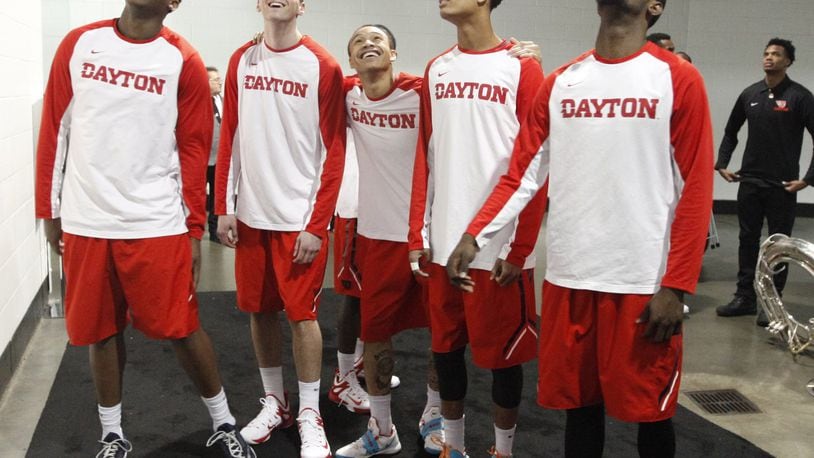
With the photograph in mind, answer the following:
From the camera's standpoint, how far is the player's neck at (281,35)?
2.52m

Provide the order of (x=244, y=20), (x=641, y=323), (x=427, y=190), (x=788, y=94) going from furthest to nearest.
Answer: (x=244, y=20), (x=788, y=94), (x=427, y=190), (x=641, y=323)

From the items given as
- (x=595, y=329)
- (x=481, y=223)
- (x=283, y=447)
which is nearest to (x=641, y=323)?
(x=595, y=329)

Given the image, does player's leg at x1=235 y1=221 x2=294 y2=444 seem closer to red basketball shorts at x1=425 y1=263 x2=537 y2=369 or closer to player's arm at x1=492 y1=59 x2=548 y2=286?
red basketball shorts at x1=425 y1=263 x2=537 y2=369

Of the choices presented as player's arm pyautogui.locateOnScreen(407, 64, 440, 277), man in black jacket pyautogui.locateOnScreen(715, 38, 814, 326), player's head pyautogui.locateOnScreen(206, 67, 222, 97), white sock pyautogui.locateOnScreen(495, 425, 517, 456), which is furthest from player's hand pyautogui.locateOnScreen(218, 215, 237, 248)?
player's head pyautogui.locateOnScreen(206, 67, 222, 97)

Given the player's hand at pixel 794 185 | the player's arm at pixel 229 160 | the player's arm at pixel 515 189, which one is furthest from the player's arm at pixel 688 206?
the player's hand at pixel 794 185

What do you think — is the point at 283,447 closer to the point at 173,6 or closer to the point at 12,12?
the point at 173,6

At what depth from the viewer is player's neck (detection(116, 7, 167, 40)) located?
2.23m

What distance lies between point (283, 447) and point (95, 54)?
A: 1456 mm

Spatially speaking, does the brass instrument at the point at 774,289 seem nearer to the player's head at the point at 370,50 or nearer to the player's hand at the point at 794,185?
the player's hand at the point at 794,185

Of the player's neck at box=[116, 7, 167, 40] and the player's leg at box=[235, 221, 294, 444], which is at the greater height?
the player's neck at box=[116, 7, 167, 40]

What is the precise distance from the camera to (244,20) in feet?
24.9

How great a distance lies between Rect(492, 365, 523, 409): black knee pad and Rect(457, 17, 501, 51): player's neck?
3.18 feet

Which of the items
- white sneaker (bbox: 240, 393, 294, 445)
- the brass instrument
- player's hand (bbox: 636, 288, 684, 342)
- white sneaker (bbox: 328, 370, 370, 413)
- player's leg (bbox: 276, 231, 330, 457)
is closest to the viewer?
player's hand (bbox: 636, 288, 684, 342)

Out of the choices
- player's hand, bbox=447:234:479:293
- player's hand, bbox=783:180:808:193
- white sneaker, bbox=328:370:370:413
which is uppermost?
player's hand, bbox=783:180:808:193
